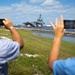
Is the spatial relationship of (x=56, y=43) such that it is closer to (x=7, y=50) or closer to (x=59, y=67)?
(x=59, y=67)

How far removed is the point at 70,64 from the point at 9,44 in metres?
1.20

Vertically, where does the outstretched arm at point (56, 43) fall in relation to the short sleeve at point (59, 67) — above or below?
above

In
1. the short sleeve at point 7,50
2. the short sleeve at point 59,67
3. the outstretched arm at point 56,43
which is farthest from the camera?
the short sleeve at point 7,50

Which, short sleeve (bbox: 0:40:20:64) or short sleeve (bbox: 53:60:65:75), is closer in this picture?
short sleeve (bbox: 53:60:65:75)

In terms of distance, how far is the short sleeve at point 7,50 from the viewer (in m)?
3.80

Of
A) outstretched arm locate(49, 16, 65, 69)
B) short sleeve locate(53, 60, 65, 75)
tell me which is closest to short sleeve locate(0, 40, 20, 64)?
outstretched arm locate(49, 16, 65, 69)

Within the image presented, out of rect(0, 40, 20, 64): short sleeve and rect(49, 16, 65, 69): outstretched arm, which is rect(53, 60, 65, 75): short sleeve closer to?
rect(49, 16, 65, 69): outstretched arm

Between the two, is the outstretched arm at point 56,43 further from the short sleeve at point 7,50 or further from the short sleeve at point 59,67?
the short sleeve at point 7,50

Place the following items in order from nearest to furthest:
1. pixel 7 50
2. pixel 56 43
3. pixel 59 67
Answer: pixel 59 67 → pixel 56 43 → pixel 7 50

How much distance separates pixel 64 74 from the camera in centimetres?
285

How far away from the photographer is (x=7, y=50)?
382 centimetres

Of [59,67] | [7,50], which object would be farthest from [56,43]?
[7,50]

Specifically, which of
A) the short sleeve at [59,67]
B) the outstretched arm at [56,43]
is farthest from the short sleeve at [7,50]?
the short sleeve at [59,67]

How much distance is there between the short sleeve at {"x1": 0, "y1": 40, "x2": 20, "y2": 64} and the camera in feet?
12.5
